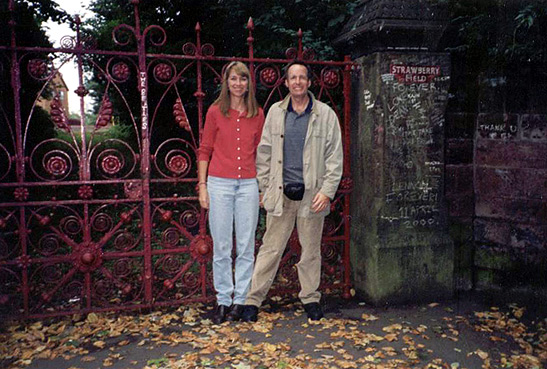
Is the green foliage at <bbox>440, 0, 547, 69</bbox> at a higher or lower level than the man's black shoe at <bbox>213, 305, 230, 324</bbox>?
higher

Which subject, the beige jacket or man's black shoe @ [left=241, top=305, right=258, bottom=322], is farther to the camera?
man's black shoe @ [left=241, top=305, right=258, bottom=322]

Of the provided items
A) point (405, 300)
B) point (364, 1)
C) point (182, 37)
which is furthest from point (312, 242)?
point (182, 37)

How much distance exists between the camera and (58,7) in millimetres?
9719

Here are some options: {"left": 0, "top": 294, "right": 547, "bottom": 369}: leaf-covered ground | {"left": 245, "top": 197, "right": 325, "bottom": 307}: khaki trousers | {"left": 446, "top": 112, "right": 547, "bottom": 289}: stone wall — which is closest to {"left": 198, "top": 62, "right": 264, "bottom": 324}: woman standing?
{"left": 245, "top": 197, "right": 325, "bottom": 307}: khaki trousers

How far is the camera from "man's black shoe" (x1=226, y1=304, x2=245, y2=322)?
4.45 metres

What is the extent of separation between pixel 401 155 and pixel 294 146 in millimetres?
1165

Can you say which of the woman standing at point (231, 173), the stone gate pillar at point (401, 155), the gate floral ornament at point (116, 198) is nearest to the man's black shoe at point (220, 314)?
the woman standing at point (231, 173)

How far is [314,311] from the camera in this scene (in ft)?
14.8

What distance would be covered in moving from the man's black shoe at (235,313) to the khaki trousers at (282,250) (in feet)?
0.26

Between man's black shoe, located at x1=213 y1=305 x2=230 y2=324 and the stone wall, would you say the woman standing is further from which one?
the stone wall

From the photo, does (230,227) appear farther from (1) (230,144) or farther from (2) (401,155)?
(2) (401,155)

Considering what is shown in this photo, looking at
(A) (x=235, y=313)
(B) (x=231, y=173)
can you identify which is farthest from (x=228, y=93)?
(A) (x=235, y=313)

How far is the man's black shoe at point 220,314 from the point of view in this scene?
441cm

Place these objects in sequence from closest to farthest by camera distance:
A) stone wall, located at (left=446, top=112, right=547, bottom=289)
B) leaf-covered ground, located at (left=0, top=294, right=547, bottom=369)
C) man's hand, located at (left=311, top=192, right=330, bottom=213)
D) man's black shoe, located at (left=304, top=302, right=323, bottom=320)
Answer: leaf-covered ground, located at (left=0, top=294, right=547, bottom=369) → man's hand, located at (left=311, top=192, right=330, bottom=213) → man's black shoe, located at (left=304, top=302, right=323, bottom=320) → stone wall, located at (left=446, top=112, right=547, bottom=289)
